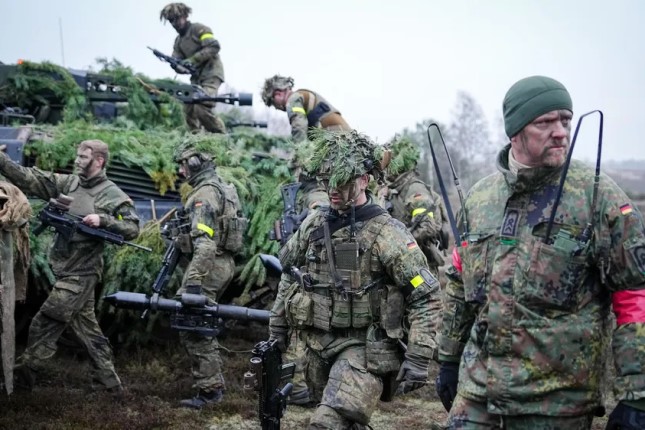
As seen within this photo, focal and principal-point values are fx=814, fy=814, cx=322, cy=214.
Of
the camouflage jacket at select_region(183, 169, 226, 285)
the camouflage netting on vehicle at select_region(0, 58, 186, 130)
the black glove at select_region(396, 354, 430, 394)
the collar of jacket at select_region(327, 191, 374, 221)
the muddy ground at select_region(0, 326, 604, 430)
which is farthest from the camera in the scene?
the camouflage netting on vehicle at select_region(0, 58, 186, 130)

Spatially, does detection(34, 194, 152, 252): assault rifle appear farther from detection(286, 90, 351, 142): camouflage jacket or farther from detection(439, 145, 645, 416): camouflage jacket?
detection(439, 145, 645, 416): camouflage jacket

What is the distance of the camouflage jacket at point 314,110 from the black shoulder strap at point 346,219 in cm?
468

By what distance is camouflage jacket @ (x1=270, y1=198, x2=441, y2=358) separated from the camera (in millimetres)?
4566

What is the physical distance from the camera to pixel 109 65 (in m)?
10.4

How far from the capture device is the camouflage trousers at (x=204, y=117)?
1097 cm

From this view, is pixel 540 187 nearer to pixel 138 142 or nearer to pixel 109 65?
pixel 138 142

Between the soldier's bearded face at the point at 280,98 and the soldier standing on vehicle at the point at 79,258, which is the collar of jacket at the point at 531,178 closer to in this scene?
the soldier standing on vehicle at the point at 79,258

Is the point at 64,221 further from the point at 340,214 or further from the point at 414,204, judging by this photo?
the point at 414,204

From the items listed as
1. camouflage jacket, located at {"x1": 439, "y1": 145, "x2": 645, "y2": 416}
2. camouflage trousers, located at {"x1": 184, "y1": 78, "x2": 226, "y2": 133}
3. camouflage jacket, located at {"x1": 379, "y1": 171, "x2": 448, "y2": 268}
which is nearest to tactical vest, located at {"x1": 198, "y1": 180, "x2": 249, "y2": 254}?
camouflage jacket, located at {"x1": 379, "y1": 171, "x2": 448, "y2": 268}

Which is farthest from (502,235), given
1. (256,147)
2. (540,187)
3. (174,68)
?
(174,68)

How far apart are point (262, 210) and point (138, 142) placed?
158 centimetres

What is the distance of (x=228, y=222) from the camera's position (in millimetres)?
7355

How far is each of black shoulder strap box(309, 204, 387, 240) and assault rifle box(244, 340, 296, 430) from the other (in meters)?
0.70

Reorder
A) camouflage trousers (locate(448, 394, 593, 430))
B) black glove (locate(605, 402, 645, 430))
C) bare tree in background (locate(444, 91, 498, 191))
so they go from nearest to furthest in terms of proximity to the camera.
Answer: black glove (locate(605, 402, 645, 430))
camouflage trousers (locate(448, 394, 593, 430))
bare tree in background (locate(444, 91, 498, 191))
